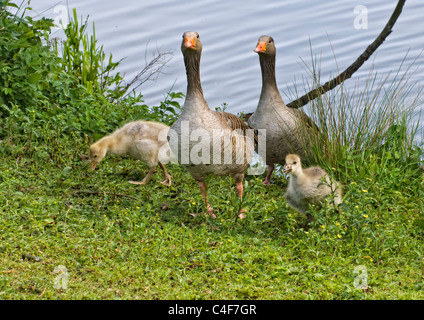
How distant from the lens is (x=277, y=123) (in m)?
8.15

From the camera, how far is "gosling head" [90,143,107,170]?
318 inches

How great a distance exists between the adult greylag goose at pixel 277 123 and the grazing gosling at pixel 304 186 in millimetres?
1272

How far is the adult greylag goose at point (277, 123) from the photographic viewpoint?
8.14 m

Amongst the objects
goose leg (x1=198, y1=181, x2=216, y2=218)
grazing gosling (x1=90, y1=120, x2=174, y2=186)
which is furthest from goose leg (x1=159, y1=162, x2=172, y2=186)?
goose leg (x1=198, y1=181, x2=216, y2=218)

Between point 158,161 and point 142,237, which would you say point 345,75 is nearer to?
point 158,161

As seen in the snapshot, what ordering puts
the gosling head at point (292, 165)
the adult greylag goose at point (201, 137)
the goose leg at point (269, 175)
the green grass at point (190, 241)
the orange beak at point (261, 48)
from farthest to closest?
the goose leg at point (269, 175) → the orange beak at point (261, 48) → the adult greylag goose at point (201, 137) → the gosling head at point (292, 165) → the green grass at point (190, 241)

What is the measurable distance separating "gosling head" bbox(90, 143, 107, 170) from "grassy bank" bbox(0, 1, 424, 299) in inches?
6.7

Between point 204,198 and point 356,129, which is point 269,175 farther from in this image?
point 204,198

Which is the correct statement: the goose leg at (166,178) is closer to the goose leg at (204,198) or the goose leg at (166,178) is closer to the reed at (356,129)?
the goose leg at (204,198)

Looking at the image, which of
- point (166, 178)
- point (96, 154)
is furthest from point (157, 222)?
point (96, 154)

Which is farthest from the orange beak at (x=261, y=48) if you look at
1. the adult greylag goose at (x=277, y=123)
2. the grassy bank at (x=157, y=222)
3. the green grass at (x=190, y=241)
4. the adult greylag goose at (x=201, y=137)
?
the green grass at (x=190, y=241)

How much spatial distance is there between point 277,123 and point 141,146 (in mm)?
1592

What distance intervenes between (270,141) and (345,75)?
1450mm

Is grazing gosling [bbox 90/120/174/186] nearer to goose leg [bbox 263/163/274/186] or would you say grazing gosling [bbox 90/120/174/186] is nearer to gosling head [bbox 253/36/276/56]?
goose leg [bbox 263/163/274/186]
